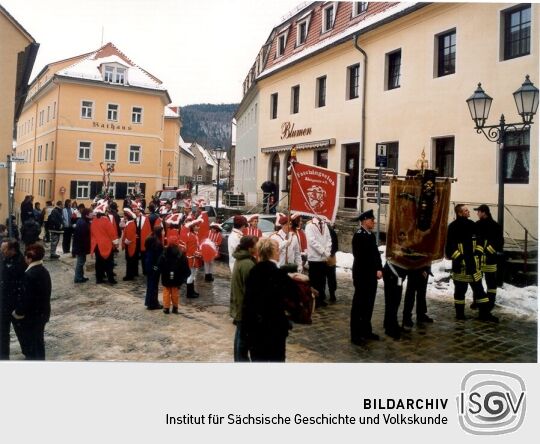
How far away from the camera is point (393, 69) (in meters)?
14.3

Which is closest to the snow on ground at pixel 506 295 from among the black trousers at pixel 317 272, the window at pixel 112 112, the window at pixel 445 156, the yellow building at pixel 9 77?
the black trousers at pixel 317 272

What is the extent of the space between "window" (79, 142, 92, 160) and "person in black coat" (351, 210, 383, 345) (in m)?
12.1

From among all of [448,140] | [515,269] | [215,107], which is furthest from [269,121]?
[215,107]

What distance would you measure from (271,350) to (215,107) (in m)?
60.3

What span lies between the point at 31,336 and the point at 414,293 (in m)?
4.71

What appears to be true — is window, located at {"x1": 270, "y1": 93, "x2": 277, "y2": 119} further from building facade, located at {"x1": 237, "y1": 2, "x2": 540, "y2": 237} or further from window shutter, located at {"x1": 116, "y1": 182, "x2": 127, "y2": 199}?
window shutter, located at {"x1": 116, "y1": 182, "x2": 127, "y2": 199}

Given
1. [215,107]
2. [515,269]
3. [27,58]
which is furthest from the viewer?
[215,107]

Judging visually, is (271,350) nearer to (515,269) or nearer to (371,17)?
(515,269)

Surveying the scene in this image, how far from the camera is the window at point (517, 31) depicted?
988cm

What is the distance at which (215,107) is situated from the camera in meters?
61.1

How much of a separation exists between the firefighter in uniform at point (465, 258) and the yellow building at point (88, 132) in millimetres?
10868

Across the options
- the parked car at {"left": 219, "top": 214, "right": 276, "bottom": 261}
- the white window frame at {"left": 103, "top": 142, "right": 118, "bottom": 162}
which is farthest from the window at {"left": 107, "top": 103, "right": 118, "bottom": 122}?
the parked car at {"left": 219, "top": 214, "right": 276, "bottom": 261}
